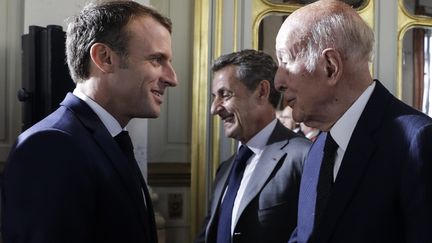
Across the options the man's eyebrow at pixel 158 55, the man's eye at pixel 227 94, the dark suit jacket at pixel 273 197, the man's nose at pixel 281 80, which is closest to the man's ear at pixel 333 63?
the man's nose at pixel 281 80

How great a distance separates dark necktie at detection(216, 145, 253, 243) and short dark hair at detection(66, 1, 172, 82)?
0.72m

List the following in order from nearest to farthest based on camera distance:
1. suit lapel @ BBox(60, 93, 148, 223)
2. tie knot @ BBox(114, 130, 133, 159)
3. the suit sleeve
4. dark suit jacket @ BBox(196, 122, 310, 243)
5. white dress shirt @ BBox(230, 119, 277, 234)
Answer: the suit sleeve, suit lapel @ BBox(60, 93, 148, 223), tie knot @ BBox(114, 130, 133, 159), dark suit jacket @ BBox(196, 122, 310, 243), white dress shirt @ BBox(230, 119, 277, 234)

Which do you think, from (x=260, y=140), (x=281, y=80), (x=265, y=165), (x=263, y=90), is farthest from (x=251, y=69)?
(x=281, y=80)

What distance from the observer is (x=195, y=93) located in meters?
2.72

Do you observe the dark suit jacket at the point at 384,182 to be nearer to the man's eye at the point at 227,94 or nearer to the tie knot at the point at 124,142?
the tie knot at the point at 124,142

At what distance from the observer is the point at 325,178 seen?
1.15 meters

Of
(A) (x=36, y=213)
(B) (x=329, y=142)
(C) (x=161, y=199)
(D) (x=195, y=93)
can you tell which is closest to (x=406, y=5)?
(D) (x=195, y=93)

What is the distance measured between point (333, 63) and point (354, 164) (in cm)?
22

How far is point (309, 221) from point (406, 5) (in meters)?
2.28

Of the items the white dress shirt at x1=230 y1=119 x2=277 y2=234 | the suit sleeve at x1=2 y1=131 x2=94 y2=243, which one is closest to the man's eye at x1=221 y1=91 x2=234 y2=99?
the white dress shirt at x1=230 y1=119 x2=277 y2=234

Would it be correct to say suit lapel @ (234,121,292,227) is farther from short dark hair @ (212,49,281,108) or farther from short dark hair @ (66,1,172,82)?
short dark hair @ (66,1,172,82)

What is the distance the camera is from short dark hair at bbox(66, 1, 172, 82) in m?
1.20

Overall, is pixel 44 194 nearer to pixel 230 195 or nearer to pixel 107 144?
pixel 107 144

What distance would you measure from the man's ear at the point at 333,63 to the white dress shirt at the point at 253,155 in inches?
26.6
